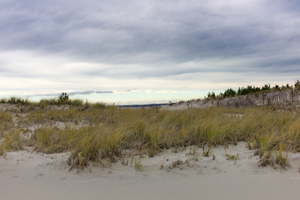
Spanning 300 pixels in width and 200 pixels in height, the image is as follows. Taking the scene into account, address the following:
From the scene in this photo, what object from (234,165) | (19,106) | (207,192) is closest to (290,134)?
(234,165)

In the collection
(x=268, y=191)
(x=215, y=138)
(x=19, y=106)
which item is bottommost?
(x=268, y=191)

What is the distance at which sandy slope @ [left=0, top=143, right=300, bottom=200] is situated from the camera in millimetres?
2275

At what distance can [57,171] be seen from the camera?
288 cm

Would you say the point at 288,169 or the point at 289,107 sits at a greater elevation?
the point at 289,107

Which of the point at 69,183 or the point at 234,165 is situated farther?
the point at 234,165

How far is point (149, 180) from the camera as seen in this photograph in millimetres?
2641

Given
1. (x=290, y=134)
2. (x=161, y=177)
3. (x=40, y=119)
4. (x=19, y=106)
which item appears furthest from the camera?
(x=19, y=106)

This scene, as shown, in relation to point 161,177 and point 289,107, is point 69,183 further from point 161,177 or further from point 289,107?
point 289,107

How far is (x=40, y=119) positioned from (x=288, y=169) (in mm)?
7802

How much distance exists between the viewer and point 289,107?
11.0 m

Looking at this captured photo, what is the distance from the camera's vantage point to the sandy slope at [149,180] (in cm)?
228

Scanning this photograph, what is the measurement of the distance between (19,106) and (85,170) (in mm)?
10759

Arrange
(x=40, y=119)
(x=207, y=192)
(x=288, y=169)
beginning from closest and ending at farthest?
(x=207, y=192), (x=288, y=169), (x=40, y=119)

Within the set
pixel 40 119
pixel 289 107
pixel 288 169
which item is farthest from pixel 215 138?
pixel 289 107
